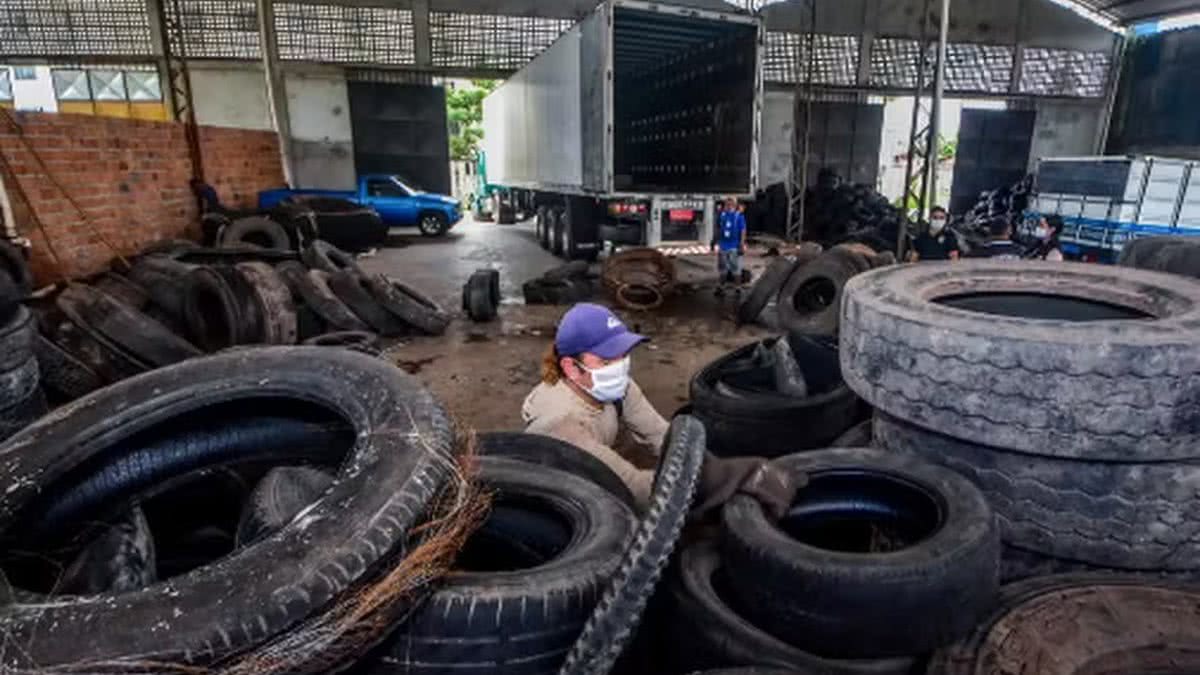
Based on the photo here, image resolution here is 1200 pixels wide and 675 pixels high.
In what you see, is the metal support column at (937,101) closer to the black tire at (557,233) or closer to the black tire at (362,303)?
the black tire at (557,233)

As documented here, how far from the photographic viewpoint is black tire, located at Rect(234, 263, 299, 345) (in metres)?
5.62

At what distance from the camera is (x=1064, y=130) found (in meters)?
20.7

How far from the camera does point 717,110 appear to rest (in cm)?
1084

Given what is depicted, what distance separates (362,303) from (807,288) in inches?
192

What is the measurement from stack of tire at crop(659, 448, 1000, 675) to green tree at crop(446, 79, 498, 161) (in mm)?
28524

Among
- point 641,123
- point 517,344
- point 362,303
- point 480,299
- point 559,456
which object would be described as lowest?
point 517,344

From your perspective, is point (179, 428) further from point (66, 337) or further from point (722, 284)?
point (722, 284)

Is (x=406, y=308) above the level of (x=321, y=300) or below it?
below

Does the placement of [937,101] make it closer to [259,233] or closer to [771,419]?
[771,419]

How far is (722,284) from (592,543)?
27.4 feet

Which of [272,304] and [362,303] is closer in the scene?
[272,304]

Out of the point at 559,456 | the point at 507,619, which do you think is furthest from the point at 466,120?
the point at 507,619

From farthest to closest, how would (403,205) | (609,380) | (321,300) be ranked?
1. (403,205)
2. (321,300)
3. (609,380)

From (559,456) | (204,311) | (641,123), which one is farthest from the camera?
(641,123)
